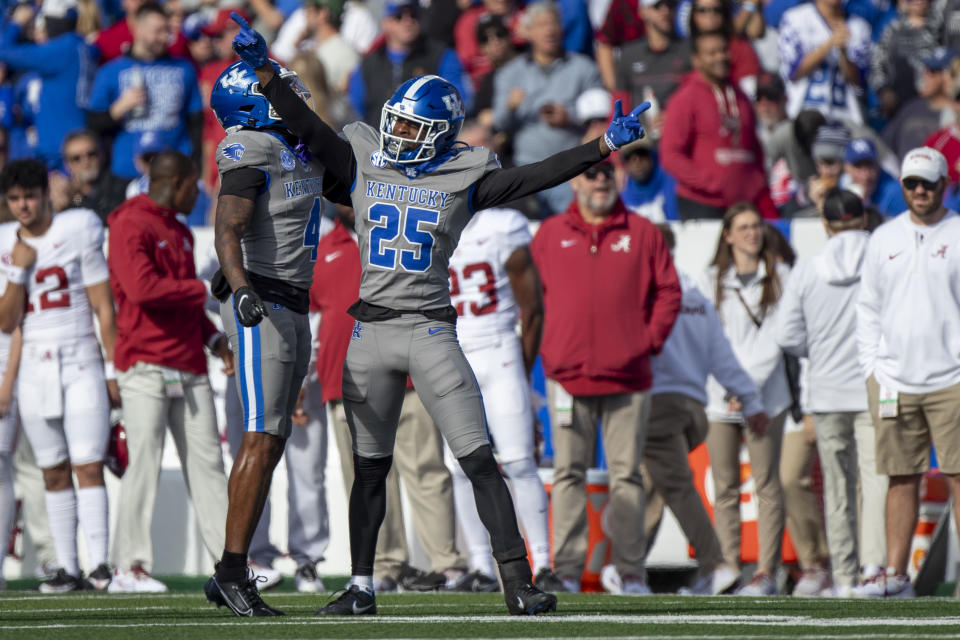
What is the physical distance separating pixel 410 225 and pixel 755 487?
12.9 feet

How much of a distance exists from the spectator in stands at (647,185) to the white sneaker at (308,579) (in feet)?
13.5

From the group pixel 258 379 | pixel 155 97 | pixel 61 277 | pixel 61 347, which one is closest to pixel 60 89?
pixel 155 97

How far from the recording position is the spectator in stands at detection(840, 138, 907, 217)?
11.0 meters

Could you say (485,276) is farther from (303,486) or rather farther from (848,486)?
(848,486)

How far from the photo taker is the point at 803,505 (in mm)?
9570

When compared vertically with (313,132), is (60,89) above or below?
above

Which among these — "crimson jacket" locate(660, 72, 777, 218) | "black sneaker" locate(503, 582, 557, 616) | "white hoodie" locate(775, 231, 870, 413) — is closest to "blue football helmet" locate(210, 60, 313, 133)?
"black sneaker" locate(503, 582, 557, 616)

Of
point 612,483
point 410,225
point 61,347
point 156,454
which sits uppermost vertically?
point 410,225

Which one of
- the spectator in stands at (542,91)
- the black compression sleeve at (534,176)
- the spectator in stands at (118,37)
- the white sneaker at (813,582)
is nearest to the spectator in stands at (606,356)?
the white sneaker at (813,582)

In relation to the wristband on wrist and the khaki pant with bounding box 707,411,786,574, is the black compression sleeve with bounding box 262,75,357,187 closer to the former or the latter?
the wristband on wrist

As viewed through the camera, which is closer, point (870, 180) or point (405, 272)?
point (405, 272)

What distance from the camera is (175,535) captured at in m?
→ 10.8

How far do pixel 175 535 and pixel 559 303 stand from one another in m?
3.16

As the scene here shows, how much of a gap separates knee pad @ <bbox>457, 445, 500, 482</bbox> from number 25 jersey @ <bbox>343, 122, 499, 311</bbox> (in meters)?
0.57
